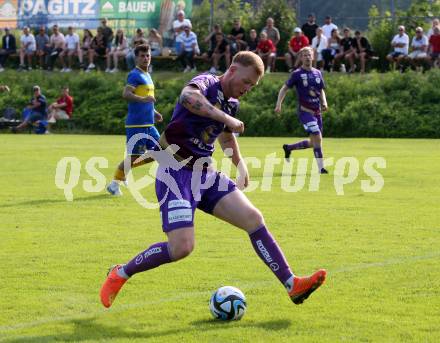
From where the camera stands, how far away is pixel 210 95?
7.08 metres

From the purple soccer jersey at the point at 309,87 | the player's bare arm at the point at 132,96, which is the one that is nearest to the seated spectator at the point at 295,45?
the purple soccer jersey at the point at 309,87

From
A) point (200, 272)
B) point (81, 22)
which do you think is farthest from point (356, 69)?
point (200, 272)

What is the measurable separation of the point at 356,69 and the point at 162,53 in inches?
304

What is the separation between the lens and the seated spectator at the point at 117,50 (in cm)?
3634

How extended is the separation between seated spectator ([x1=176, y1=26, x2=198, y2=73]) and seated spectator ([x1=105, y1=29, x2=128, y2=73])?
2.22m

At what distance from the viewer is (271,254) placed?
282 inches

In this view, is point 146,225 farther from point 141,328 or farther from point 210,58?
point 210,58

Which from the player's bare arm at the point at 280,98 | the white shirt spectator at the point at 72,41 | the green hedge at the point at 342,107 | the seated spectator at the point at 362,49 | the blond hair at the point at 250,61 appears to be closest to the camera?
the blond hair at the point at 250,61

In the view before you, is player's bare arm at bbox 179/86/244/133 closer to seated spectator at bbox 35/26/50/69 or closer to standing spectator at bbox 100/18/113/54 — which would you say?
standing spectator at bbox 100/18/113/54

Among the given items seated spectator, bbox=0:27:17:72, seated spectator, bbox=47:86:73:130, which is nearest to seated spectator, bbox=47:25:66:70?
seated spectator, bbox=0:27:17:72

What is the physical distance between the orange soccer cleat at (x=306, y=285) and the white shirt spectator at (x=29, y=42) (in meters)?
32.5

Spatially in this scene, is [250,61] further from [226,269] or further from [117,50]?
[117,50]

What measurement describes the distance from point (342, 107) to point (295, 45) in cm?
279

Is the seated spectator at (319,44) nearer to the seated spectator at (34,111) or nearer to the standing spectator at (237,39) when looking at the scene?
the standing spectator at (237,39)
